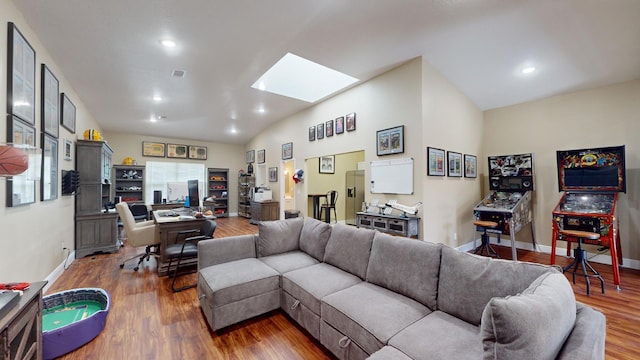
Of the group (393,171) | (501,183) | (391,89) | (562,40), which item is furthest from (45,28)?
(501,183)

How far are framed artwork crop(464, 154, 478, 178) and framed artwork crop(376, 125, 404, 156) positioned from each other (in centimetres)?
169

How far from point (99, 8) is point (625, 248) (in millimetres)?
7914

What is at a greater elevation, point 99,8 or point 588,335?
point 99,8

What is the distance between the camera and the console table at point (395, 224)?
3812 mm

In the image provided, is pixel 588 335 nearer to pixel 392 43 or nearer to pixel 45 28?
pixel 392 43

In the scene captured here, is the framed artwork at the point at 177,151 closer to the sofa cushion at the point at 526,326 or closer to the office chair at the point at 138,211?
the office chair at the point at 138,211

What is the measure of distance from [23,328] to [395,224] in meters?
3.88

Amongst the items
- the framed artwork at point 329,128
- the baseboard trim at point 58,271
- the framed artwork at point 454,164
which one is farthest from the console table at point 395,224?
the baseboard trim at point 58,271

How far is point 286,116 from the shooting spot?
733 centimetres

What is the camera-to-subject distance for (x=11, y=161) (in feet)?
5.10

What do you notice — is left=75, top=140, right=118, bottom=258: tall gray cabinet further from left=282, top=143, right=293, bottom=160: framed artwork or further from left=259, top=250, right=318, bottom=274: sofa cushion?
left=282, top=143, right=293, bottom=160: framed artwork

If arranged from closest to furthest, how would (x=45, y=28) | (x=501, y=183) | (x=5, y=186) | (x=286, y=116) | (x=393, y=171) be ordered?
(x=5, y=186)
(x=45, y=28)
(x=393, y=171)
(x=501, y=183)
(x=286, y=116)

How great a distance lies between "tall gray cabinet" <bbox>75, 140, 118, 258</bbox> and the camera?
4.61m

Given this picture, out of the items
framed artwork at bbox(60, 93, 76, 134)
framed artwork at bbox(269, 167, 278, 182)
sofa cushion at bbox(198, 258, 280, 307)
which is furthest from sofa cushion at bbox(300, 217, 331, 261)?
framed artwork at bbox(269, 167, 278, 182)
